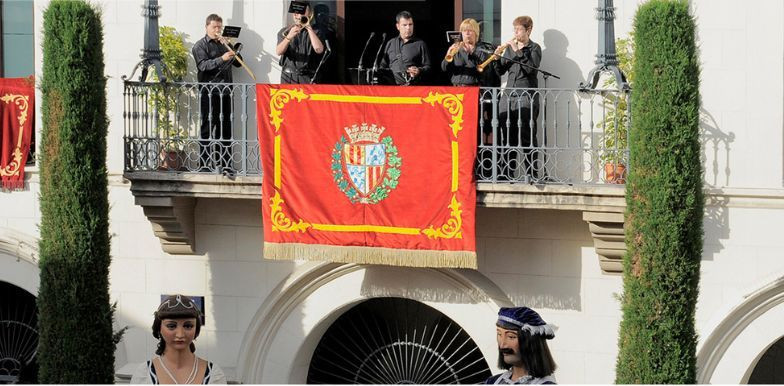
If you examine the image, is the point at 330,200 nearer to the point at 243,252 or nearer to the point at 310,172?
the point at 310,172

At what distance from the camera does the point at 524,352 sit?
1035cm

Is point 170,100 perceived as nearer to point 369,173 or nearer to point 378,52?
point 378,52

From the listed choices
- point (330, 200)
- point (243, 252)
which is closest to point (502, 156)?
point (330, 200)

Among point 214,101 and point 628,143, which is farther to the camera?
point 214,101

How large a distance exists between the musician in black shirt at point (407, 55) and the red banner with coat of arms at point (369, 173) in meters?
0.42

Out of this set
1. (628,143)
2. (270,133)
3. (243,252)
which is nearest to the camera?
(628,143)

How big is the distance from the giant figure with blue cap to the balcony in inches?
167

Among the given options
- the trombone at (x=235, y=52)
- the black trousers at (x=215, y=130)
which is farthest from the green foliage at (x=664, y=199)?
the black trousers at (x=215, y=130)

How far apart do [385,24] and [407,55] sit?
3.80 ft

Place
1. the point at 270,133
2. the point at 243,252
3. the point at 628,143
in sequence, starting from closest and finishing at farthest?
the point at 628,143 → the point at 270,133 → the point at 243,252

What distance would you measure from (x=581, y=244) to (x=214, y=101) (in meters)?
3.57

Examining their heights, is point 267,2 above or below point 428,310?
above

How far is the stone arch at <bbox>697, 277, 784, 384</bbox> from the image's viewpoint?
48.8 ft

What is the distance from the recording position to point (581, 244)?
50.2 ft
